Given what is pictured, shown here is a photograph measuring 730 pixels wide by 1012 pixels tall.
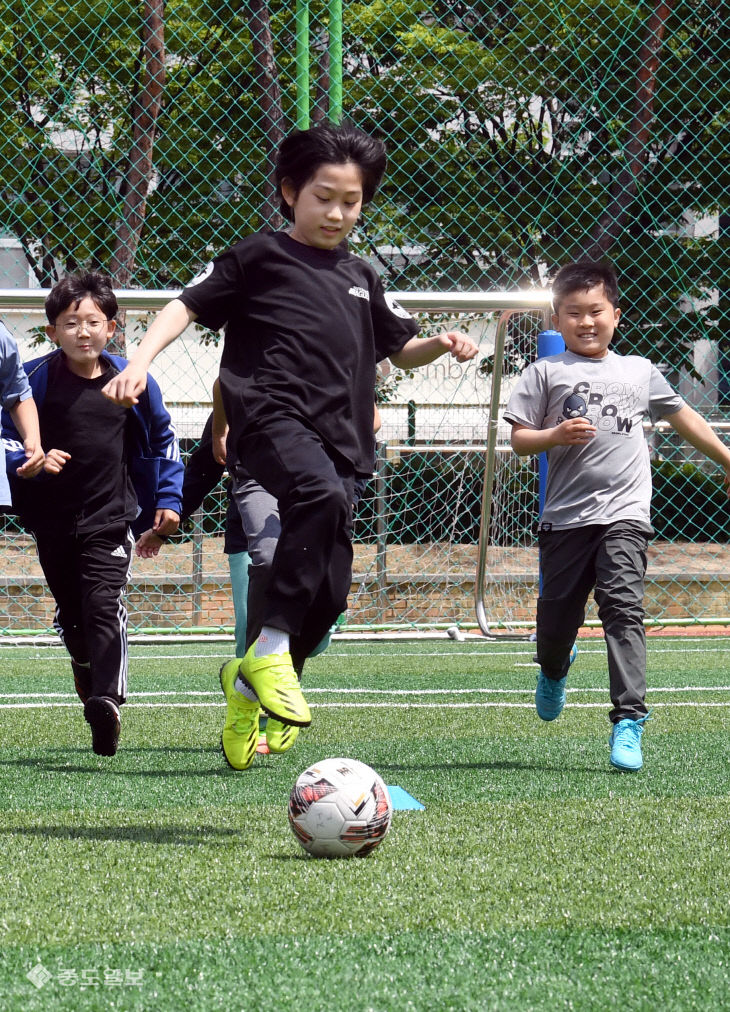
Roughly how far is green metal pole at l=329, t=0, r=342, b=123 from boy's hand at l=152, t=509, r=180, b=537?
505 cm

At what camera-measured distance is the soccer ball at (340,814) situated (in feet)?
9.48

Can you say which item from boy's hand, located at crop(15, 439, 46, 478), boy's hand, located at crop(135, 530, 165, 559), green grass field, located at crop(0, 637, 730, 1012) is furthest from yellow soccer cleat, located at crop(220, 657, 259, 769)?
boy's hand, located at crop(135, 530, 165, 559)

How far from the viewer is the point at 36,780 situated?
4.05m

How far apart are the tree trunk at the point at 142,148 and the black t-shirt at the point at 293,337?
6.86 meters

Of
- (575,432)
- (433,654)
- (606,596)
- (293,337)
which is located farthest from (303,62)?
(293,337)

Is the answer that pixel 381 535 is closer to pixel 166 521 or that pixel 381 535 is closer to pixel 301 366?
pixel 166 521

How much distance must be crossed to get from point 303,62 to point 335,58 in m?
0.26

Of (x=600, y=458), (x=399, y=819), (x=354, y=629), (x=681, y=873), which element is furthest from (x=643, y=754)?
(x=354, y=629)

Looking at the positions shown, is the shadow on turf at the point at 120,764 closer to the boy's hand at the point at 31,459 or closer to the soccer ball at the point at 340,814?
the boy's hand at the point at 31,459

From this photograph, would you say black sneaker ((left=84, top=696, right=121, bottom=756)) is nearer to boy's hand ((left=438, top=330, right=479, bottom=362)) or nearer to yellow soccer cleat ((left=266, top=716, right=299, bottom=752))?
yellow soccer cleat ((left=266, top=716, right=299, bottom=752))

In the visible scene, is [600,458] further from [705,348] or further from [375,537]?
[705,348]

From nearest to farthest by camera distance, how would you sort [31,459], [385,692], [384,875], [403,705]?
[384,875] → [31,459] → [403,705] → [385,692]

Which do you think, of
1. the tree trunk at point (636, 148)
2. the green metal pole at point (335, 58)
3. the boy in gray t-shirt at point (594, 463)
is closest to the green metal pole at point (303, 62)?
the green metal pole at point (335, 58)

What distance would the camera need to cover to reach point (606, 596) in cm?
425
